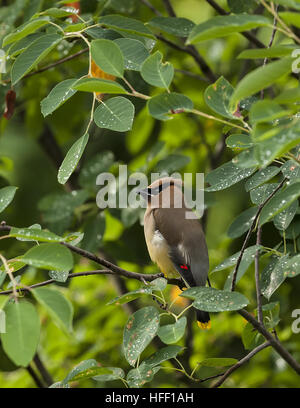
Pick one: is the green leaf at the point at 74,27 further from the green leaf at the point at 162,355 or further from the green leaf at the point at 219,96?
the green leaf at the point at 162,355

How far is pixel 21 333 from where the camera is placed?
4.26 feet

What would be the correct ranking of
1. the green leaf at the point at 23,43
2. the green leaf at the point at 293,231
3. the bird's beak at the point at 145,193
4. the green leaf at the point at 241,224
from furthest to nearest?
1. the bird's beak at the point at 145,193
2. the green leaf at the point at 241,224
3. the green leaf at the point at 293,231
4. the green leaf at the point at 23,43

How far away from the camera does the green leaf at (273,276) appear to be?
201 centimetres

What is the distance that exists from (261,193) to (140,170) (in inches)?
51.4

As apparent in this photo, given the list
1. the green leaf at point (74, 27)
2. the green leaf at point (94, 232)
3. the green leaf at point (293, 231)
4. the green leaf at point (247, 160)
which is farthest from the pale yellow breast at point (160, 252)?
the green leaf at point (247, 160)

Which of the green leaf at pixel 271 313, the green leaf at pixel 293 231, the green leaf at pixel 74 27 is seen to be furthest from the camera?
the green leaf at pixel 293 231

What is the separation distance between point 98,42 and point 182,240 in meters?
1.45

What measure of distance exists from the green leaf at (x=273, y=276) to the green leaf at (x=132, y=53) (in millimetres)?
755

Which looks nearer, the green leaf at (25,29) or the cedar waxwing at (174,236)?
the green leaf at (25,29)

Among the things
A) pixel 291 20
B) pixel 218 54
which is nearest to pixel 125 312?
pixel 218 54

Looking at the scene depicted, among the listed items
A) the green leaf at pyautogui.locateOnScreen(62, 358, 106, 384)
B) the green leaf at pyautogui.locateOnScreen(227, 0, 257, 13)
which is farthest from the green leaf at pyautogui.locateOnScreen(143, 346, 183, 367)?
the green leaf at pyautogui.locateOnScreen(227, 0, 257, 13)

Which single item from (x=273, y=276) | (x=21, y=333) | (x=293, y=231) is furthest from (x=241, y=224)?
→ (x=21, y=333)

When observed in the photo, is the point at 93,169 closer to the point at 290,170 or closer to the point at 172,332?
the point at 290,170

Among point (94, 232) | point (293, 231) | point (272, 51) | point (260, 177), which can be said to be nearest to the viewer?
point (272, 51)
